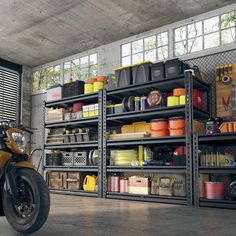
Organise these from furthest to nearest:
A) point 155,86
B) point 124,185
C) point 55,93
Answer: point 55,93 < point 124,185 < point 155,86

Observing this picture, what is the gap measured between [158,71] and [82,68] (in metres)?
3.07

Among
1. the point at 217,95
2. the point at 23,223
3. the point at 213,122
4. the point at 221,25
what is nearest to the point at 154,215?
the point at 23,223

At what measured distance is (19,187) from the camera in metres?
3.03

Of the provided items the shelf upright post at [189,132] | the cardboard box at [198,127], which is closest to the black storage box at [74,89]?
the shelf upright post at [189,132]

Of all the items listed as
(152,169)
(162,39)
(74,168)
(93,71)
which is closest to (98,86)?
(93,71)

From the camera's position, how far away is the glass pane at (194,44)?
21.8ft

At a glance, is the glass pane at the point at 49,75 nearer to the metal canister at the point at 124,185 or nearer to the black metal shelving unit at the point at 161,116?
the black metal shelving unit at the point at 161,116

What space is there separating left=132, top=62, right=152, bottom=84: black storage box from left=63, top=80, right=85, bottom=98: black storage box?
4.97ft

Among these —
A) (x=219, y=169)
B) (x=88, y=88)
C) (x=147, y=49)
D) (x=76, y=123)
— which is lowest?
(x=219, y=169)

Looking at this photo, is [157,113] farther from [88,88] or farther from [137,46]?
[137,46]

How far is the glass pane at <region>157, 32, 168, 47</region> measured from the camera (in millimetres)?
7132

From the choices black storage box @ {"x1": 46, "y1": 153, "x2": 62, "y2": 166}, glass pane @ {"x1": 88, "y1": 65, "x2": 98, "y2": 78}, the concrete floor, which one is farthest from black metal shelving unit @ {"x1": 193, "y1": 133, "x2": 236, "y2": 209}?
glass pane @ {"x1": 88, "y1": 65, "x2": 98, "y2": 78}

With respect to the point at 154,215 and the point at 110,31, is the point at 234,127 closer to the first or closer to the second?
the point at 154,215

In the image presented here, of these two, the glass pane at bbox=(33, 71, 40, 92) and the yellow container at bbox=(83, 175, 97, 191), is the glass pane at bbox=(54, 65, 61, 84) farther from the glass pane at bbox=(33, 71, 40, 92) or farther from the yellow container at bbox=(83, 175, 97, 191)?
the yellow container at bbox=(83, 175, 97, 191)
